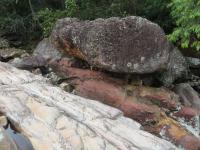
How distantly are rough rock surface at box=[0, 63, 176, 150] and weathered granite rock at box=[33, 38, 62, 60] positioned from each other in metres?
3.55

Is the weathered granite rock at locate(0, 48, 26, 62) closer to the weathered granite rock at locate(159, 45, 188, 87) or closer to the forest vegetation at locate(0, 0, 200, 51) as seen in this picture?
the forest vegetation at locate(0, 0, 200, 51)

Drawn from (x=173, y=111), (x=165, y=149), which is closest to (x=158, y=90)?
(x=173, y=111)

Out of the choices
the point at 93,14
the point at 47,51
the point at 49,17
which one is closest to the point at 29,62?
the point at 47,51

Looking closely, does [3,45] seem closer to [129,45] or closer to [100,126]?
[129,45]

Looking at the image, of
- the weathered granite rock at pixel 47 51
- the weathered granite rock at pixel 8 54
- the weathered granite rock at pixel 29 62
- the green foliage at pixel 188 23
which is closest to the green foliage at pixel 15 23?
the weathered granite rock at pixel 8 54

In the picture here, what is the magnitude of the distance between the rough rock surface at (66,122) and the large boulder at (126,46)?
1.80 m

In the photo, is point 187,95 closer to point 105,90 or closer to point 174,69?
point 174,69

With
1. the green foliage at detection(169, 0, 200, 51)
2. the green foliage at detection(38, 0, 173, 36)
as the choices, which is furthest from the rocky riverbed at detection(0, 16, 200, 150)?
the green foliage at detection(38, 0, 173, 36)

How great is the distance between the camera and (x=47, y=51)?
11.7 m

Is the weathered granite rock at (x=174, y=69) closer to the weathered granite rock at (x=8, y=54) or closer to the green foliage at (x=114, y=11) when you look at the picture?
the green foliage at (x=114, y=11)

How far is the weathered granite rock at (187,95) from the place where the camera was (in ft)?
31.2

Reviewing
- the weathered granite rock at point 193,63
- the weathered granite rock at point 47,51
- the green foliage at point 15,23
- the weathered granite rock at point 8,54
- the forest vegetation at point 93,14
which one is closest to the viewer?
the forest vegetation at point 93,14

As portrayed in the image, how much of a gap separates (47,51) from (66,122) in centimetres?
Answer: 541

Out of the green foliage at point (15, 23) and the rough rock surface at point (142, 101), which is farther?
the green foliage at point (15, 23)
